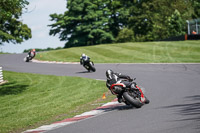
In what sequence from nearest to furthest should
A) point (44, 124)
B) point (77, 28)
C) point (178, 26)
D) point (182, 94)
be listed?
point (44, 124)
point (182, 94)
point (178, 26)
point (77, 28)

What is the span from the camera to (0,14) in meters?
17.0

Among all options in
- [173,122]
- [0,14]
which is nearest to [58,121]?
[173,122]

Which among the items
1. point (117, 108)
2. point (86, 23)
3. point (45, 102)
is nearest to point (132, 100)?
point (117, 108)

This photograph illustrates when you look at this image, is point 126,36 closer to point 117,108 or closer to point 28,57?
point 28,57

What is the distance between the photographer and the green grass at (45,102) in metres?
9.91

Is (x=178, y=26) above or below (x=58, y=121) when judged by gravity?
above

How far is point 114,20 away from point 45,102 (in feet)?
216

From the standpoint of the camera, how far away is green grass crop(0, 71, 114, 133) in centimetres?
991

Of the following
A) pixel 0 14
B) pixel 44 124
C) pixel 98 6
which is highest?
pixel 98 6

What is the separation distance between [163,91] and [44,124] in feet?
18.3

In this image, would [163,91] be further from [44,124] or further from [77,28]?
[77,28]

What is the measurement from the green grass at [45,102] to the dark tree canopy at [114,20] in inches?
1993

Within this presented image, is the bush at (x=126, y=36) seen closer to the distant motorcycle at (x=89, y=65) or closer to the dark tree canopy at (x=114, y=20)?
the dark tree canopy at (x=114, y=20)

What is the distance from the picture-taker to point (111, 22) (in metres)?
74.6
